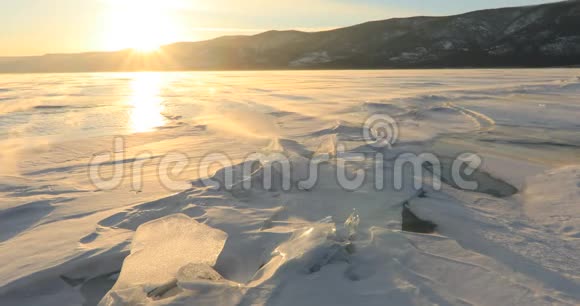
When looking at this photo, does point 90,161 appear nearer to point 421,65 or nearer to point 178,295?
point 178,295

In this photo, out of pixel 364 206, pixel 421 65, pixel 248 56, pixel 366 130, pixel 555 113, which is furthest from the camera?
pixel 248 56

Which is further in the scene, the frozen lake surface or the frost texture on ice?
the frost texture on ice

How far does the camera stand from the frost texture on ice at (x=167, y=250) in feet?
6.24

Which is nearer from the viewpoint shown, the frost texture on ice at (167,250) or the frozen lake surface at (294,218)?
the frozen lake surface at (294,218)

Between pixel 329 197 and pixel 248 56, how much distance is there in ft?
231

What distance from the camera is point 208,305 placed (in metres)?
1.65

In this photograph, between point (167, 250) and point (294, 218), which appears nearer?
point (167, 250)

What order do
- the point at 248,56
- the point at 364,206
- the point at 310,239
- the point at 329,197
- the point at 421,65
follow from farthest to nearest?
the point at 248,56
the point at 421,65
the point at 329,197
the point at 364,206
the point at 310,239

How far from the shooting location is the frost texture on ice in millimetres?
1901

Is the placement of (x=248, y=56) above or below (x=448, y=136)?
above

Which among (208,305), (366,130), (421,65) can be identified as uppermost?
(421,65)

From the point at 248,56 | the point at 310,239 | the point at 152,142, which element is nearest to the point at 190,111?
the point at 152,142

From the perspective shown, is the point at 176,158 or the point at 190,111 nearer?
the point at 176,158

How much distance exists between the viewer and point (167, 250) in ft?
7.06
